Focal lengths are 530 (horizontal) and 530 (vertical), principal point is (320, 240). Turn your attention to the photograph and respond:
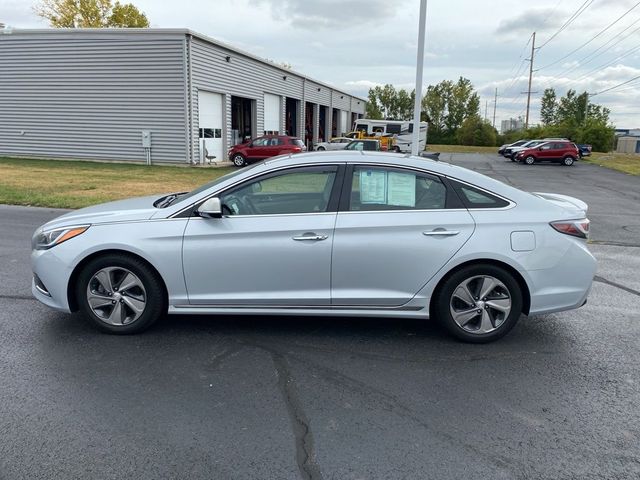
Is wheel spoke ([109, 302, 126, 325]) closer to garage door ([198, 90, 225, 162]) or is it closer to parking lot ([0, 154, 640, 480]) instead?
parking lot ([0, 154, 640, 480])

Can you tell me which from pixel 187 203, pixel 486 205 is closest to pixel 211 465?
pixel 187 203

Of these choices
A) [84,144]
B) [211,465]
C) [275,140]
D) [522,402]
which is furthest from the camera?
[275,140]

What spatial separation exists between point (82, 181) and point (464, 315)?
14680mm

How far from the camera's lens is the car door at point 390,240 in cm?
423

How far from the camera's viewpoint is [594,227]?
11000 millimetres

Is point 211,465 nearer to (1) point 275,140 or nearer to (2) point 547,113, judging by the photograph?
(1) point 275,140

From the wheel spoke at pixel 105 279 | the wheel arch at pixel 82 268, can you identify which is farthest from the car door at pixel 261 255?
the wheel spoke at pixel 105 279

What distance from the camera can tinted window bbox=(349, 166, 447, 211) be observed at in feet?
14.4

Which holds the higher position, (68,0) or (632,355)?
(68,0)

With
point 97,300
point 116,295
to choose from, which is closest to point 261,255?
point 116,295

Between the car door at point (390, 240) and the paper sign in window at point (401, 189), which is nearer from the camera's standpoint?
the car door at point (390, 240)

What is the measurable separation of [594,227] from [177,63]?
1889 centimetres

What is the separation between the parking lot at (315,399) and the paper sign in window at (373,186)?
1187 mm

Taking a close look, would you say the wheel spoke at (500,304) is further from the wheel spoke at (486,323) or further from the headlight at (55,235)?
the headlight at (55,235)
